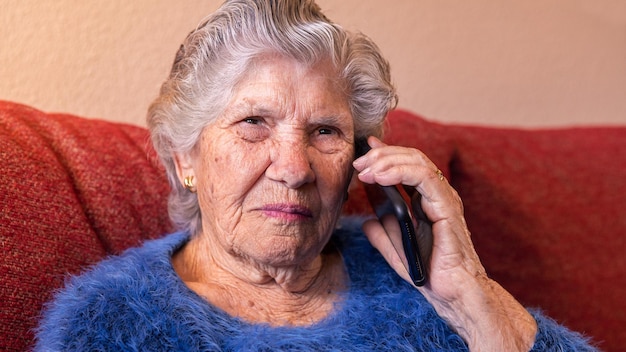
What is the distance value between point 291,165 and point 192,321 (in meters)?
0.32

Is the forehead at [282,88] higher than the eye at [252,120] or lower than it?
higher

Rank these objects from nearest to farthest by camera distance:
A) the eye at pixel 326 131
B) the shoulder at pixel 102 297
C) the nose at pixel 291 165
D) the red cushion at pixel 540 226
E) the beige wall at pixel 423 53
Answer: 1. the shoulder at pixel 102 297
2. the nose at pixel 291 165
3. the eye at pixel 326 131
4. the beige wall at pixel 423 53
5. the red cushion at pixel 540 226

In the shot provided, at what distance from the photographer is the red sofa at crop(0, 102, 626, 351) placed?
4.30 feet

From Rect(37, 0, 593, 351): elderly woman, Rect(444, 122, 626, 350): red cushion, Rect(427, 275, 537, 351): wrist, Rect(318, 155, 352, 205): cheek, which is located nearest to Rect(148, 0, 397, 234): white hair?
Rect(37, 0, 593, 351): elderly woman

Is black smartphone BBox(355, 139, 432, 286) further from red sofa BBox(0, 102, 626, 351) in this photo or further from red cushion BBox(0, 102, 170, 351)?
red cushion BBox(0, 102, 170, 351)

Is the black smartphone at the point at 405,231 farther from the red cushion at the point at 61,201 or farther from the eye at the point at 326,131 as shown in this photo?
the red cushion at the point at 61,201

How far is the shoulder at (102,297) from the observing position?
1022 millimetres

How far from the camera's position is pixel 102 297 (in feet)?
3.50

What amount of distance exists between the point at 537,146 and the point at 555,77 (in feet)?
2.09

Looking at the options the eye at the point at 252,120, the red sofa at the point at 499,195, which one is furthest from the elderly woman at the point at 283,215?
the red sofa at the point at 499,195

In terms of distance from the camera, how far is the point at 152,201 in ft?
4.69

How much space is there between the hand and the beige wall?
0.32 metres

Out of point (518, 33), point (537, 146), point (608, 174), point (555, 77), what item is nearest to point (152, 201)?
point (537, 146)

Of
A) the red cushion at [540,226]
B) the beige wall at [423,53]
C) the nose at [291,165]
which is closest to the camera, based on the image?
the nose at [291,165]
